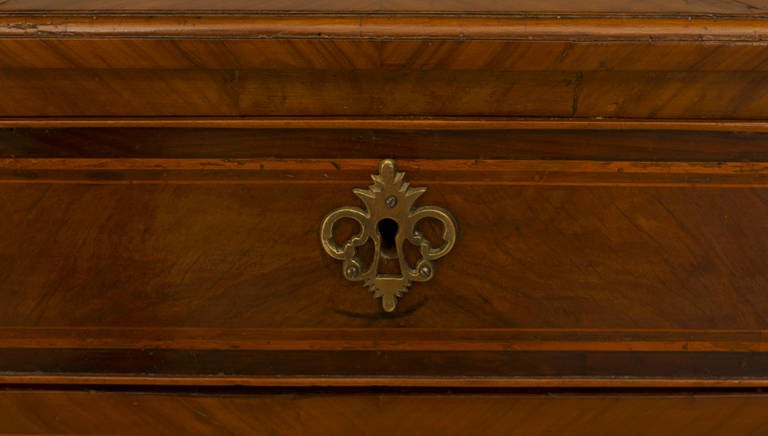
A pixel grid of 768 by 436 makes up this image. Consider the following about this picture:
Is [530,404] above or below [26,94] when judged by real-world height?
below

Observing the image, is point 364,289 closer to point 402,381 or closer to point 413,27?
point 402,381

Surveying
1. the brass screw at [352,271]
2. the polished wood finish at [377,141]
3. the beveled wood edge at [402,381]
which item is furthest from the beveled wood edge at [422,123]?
the beveled wood edge at [402,381]

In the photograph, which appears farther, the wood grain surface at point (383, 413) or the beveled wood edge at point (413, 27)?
the wood grain surface at point (383, 413)

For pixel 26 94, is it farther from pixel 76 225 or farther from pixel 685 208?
pixel 685 208

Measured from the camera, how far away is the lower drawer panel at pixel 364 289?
58 centimetres

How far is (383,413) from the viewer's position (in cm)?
64

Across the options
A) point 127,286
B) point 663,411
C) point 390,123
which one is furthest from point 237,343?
point 663,411

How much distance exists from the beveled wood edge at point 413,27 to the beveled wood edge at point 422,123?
71 millimetres

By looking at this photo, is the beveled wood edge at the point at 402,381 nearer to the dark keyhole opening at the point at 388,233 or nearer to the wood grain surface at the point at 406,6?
the dark keyhole opening at the point at 388,233

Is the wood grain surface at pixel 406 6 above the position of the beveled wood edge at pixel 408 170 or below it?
above

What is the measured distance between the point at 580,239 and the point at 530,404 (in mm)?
173

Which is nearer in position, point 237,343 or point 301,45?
point 301,45

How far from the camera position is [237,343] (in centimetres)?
63

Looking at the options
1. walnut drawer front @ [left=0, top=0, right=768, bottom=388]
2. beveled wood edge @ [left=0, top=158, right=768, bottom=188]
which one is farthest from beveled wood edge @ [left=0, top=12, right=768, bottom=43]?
beveled wood edge @ [left=0, top=158, right=768, bottom=188]
